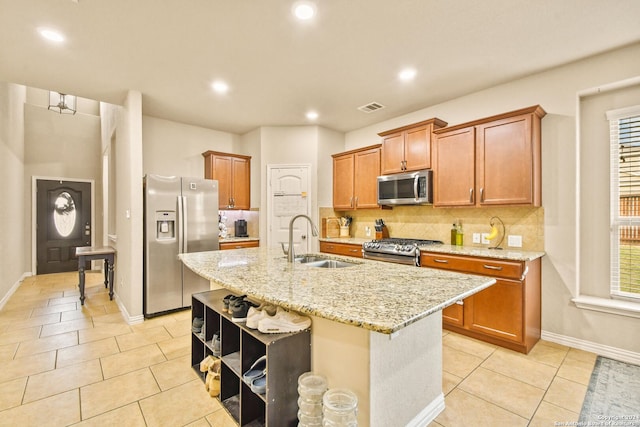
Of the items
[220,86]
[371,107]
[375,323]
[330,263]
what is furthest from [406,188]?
[375,323]

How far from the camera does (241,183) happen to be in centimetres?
505

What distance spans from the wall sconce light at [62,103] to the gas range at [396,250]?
681cm

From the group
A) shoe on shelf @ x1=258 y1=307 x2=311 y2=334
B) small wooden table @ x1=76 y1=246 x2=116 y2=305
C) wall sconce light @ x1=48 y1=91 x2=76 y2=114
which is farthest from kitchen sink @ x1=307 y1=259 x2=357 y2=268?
wall sconce light @ x1=48 y1=91 x2=76 y2=114

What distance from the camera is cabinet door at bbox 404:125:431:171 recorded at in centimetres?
363

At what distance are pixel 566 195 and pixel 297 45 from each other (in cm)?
284

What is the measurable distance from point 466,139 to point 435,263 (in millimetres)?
1396

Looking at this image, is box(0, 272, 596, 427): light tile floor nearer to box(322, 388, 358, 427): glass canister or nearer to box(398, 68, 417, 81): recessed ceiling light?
box(322, 388, 358, 427): glass canister

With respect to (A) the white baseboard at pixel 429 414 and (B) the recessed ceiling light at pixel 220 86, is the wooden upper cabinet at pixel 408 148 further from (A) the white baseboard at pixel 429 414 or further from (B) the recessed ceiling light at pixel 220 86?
(A) the white baseboard at pixel 429 414

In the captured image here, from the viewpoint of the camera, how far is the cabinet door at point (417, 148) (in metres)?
3.63

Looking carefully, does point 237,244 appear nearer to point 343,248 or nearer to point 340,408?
point 343,248

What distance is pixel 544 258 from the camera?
2.98 meters

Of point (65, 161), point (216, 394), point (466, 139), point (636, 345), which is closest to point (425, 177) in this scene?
point (466, 139)

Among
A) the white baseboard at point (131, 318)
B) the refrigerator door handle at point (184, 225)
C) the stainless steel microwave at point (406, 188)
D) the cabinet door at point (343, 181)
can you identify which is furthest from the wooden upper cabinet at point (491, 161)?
the white baseboard at point (131, 318)

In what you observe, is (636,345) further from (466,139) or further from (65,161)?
(65,161)
